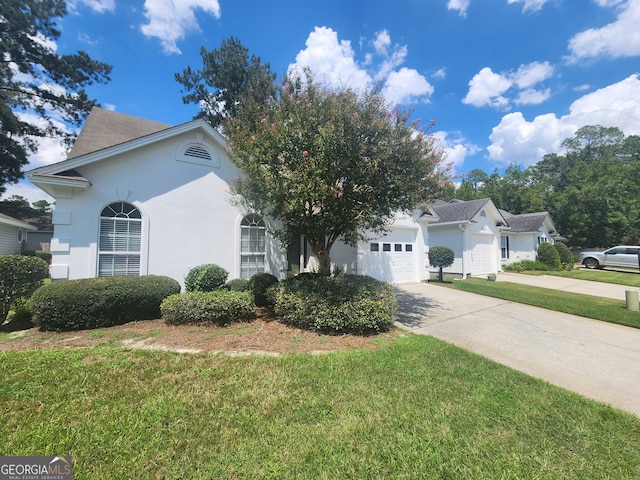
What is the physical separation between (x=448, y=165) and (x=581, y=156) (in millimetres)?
58555

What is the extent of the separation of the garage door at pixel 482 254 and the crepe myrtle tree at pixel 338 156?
12036 millimetres

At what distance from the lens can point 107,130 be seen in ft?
31.0

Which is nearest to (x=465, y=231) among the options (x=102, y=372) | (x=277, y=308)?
(x=277, y=308)

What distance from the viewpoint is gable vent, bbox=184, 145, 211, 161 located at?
837 centimetres

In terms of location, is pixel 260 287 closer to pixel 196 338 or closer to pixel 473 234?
pixel 196 338

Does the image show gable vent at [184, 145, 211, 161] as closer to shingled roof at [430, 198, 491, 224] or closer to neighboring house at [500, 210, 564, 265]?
shingled roof at [430, 198, 491, 224]

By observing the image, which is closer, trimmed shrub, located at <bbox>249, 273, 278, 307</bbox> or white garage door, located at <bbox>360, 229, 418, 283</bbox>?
trimmed shrub, located at <bbox>249, 273, 278, 307</bbox>

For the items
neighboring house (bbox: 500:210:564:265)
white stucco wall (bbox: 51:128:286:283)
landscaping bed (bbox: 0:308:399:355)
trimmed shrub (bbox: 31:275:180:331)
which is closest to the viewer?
landscaping bed (bbox: 0:308:399:355)

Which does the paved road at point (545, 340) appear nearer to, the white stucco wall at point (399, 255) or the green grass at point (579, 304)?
the green grass at point (579, 304)

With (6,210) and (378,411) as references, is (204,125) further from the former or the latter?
(6,210)

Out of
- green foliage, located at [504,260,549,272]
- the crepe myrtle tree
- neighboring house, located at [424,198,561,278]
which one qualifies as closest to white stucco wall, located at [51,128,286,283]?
the crepe myrtle tree

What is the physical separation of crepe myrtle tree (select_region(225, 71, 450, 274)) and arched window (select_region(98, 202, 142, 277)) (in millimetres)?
3904

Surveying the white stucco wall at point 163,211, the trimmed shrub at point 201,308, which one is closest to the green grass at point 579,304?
the white stucco wall at point 163,211

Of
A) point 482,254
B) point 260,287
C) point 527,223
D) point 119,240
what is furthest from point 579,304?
point 527,223
